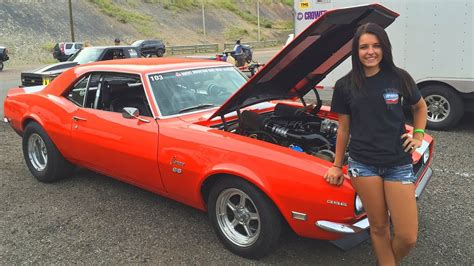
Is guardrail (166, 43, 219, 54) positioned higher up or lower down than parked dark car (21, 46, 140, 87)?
lower down

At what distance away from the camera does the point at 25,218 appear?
13.5ft

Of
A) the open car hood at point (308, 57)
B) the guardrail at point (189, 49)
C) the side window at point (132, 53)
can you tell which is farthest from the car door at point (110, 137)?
the guardrail at point (189, 49)

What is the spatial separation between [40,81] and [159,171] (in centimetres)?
880

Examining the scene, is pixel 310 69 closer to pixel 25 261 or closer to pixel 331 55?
pixel 331 55

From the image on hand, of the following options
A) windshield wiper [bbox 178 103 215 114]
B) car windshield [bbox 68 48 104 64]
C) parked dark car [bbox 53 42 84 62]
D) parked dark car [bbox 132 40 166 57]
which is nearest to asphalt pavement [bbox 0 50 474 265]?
windshield wiper [bbox 178 103 215 114]

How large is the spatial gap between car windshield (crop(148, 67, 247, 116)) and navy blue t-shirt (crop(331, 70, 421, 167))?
6.14ft

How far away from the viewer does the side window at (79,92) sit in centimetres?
458

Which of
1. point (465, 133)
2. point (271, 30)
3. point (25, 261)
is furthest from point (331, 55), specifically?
point (271, 30)

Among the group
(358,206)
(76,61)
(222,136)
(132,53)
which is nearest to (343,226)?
(358,206)

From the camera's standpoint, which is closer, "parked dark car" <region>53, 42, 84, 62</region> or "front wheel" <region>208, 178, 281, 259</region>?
"front wheel" <region>208, 178, 281, 259</region>

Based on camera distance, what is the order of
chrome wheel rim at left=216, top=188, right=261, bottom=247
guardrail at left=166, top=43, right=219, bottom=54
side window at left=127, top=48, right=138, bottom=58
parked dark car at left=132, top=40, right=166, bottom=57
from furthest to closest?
guardrail at left=166, top=43, right=219, bottom=54 < parked dark car at left=132, top=40, right=166, bottom=57 < side window at left=127, top=48, right=138, bottom=58 < chrome wheel rim at left=216, top=188, right=261, bottom=247

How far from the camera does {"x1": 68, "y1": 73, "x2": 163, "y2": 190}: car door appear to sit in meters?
3.75

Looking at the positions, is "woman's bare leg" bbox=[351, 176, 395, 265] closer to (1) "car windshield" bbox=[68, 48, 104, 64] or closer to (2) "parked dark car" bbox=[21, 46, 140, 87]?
(2) "parked dark car" bbox=[21, 46, 140, 87]

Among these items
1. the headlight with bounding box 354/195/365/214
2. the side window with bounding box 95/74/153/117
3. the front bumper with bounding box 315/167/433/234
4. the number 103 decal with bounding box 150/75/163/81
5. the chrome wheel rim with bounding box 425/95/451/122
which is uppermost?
the number 103 decal with bounding box 150/75/163/81
